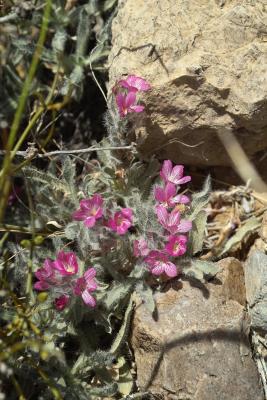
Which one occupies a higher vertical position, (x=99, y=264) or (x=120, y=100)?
(x=120, y=100)

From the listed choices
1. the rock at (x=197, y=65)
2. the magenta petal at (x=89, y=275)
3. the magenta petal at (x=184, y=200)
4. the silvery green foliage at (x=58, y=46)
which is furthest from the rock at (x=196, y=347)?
the silvery green foliage at (x=58, y=46)

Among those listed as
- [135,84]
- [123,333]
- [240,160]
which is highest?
[135,84]

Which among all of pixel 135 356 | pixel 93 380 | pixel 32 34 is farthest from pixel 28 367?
pixel 32 34

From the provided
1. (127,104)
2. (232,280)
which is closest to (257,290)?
(232,280)

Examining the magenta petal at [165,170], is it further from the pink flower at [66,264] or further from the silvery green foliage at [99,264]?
the pink flower at [66,264]

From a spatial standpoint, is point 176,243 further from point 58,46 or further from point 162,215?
point 58,46

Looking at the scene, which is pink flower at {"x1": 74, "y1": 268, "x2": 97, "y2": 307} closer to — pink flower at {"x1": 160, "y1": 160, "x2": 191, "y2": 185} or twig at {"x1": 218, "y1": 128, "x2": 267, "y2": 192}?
pink flower at {"x1": 160, "y1": 160, "x2": 191, "y2": 185}
